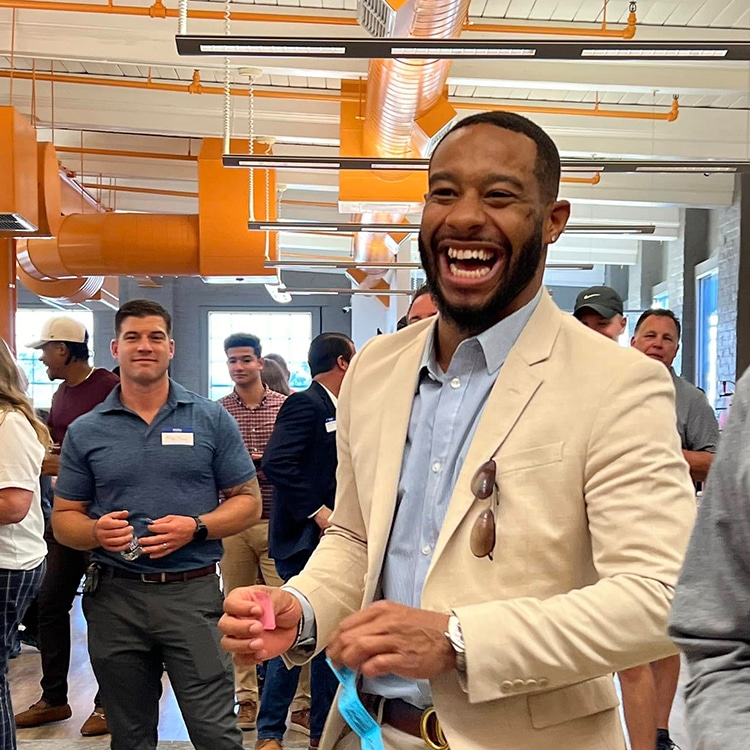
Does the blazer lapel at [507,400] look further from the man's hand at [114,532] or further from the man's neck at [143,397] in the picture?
the man's neck at [143,397]

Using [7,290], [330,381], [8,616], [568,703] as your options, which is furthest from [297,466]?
[7,290]

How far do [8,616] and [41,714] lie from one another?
6.13ft

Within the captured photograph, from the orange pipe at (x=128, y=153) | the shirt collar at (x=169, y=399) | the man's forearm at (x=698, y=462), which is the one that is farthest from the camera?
the orange pipe at (x=128, y=153)

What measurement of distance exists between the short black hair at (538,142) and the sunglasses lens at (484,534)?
460mm

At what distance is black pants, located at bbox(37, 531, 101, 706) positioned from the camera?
16.3ft

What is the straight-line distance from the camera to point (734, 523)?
0.79m

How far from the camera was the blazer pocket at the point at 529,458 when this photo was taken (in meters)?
1.28

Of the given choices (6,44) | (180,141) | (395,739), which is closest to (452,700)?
(395,739)

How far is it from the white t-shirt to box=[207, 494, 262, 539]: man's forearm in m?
0.59

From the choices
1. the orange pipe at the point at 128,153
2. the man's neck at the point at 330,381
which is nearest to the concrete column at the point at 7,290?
the orange pipe at the point at 128,153

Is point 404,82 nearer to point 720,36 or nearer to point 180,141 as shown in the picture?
point 720,36

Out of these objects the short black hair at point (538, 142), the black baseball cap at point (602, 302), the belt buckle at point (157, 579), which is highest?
the short black hair at point (538, 142)

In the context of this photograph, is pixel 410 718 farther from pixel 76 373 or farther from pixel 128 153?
pixel 128 153

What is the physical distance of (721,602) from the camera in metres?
0.80
